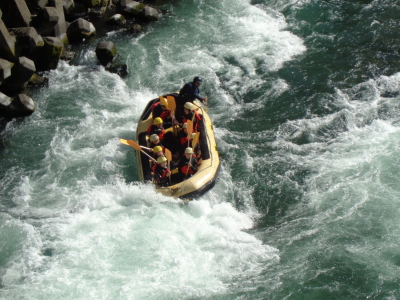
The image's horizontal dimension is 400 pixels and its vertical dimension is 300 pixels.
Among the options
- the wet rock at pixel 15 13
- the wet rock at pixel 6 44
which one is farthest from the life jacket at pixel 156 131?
the wet rock at pixel 15 13

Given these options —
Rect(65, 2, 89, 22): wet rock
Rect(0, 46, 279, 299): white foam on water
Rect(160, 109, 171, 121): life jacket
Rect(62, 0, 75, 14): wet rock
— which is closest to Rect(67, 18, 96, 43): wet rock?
Rect(62, 0, 75, 14): wet rock

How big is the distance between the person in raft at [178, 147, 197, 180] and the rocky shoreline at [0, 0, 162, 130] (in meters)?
4.45

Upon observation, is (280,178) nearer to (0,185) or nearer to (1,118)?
(0,185)

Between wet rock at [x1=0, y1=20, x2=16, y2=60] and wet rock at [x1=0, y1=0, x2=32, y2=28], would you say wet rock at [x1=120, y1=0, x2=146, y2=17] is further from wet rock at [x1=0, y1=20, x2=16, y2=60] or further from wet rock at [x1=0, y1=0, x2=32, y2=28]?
wet rock at [x1=0, y1=20, x2=16, y2=60]

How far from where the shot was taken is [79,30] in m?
13.9

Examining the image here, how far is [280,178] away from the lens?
9680mm

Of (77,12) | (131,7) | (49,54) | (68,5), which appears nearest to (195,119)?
(49,54)

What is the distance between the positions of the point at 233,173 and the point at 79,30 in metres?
6.94

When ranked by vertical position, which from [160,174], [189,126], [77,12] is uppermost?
[189,126]

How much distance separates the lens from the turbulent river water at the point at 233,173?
7.71 meters

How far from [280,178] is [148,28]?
7.32 meters

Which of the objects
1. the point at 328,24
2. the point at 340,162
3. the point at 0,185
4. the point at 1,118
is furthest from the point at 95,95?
the point at 328,24

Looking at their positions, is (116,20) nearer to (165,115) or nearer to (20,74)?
(20,74)

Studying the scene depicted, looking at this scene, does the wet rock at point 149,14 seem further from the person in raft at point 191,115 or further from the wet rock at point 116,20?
the person in raft at point 191,115
